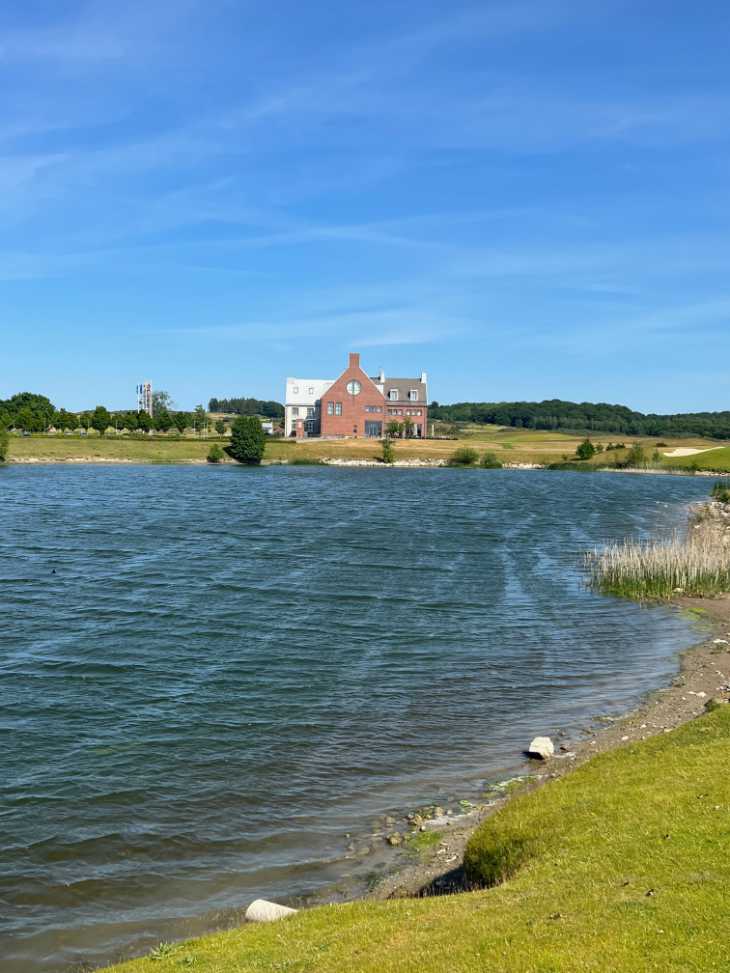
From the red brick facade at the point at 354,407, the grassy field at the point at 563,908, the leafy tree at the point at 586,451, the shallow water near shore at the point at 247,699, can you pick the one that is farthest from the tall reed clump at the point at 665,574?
the red brick facade at the point at 354,407

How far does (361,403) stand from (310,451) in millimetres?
22420

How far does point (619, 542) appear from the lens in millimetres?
53125

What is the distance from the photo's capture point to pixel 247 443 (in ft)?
461

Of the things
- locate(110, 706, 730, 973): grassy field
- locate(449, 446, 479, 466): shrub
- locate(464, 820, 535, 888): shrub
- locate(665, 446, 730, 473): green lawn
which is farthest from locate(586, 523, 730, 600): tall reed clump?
locate(449, 446, 479, 466): shrub

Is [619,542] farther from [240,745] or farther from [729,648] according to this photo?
[240,745]

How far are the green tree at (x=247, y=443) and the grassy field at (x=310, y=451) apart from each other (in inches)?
177

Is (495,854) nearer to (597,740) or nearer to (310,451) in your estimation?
(597,740)

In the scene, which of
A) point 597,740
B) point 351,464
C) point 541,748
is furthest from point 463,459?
point 541,748

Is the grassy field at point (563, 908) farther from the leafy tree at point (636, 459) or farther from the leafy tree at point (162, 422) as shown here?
the leafy tree at point (162, 422)

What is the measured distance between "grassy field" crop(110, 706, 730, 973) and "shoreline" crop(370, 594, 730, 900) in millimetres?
1350

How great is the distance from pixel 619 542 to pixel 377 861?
42790 millimetres

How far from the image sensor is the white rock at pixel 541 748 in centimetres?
1716

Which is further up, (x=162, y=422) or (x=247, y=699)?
(x=162, y=422)

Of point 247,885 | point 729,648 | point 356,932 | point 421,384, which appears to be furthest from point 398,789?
point 421,384
